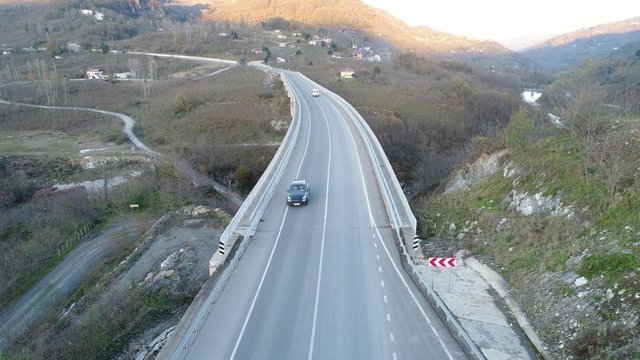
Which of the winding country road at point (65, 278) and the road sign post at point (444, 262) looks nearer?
the road sign post at point (444, 262)

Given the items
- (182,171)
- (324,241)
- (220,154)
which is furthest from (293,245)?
(220,154)

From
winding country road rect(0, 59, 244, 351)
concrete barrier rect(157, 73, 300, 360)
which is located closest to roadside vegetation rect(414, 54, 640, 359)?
concrete barrier rect(157, 73, 300, 360)

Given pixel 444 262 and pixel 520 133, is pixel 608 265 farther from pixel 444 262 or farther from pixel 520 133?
pixel 520 133

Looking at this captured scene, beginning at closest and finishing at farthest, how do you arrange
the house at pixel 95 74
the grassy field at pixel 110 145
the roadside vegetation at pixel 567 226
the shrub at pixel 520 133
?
the roadside vegetation at pixel 567 226 < the shrub at pixel 520 133 < the grassy field at pixel 110 145 < the house at pixel 95 74

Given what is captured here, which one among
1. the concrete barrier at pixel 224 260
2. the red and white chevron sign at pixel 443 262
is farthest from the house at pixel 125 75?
the red and white chevron sign at pixel 443 262

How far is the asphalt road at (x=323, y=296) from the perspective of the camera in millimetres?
14336

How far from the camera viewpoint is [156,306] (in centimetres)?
2155

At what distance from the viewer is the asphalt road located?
47.0ft

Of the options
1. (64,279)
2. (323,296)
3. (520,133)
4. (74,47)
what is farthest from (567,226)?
(74,47)

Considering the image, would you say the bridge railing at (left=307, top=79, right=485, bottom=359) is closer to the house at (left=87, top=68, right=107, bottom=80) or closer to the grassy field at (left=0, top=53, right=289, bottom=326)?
the grassy field at (left=0, top=53, right=289, bottom=326)

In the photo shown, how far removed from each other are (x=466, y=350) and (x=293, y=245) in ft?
31.4

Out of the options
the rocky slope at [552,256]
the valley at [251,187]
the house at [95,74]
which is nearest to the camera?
the rocky slope at [552,256]

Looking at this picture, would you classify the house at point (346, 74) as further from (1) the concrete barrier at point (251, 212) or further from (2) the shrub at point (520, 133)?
(2) the shrub at point (520, 133)

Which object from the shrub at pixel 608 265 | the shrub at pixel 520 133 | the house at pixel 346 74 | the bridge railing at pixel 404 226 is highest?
the shrub at pixel 520 133
